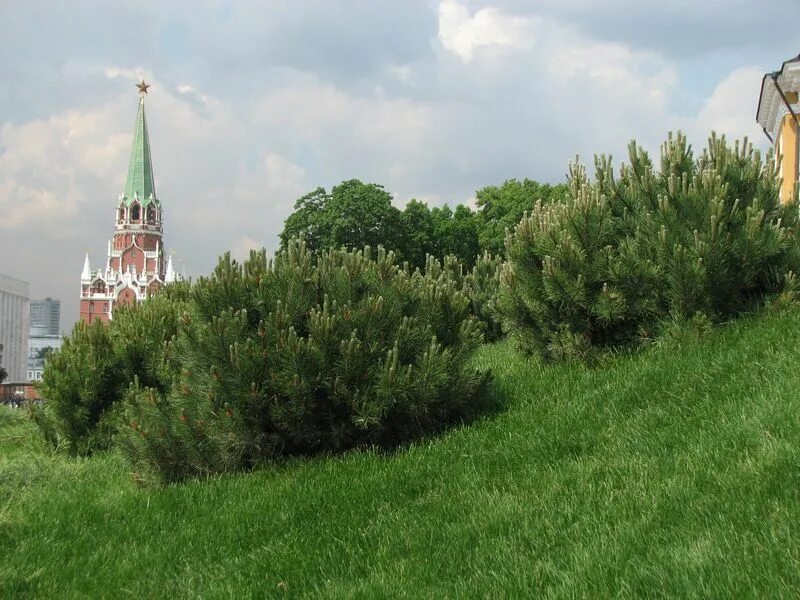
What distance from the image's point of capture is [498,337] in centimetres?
1677

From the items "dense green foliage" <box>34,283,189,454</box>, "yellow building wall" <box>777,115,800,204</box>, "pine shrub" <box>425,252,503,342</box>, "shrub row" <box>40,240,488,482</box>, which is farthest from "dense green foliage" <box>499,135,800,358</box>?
"yellow building wall" <box>777,115,800,204</box>

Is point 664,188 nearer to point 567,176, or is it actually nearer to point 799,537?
point 567,176

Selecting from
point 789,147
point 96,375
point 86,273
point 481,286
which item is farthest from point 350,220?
point 86,273

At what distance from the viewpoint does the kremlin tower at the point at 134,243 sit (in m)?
147

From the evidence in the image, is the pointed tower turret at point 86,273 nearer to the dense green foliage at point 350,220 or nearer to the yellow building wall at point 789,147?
the dense green foliage at point 350,220

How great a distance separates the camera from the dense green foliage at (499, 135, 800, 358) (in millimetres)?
8531

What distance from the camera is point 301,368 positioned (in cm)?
747

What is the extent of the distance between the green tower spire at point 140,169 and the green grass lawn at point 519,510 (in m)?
149

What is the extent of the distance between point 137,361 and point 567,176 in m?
6.52

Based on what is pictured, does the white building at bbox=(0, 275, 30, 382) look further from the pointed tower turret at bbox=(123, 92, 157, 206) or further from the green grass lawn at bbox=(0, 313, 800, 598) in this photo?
the green grass lawn at bbox=(0, 313, 800, 598)

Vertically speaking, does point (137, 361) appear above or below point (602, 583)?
above

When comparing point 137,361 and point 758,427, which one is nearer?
point 758,427

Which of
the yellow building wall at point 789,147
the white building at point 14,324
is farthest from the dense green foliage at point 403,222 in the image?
the white building at point 14,324

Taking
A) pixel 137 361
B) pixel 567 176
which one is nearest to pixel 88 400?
pixel 137 361
